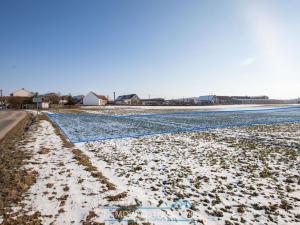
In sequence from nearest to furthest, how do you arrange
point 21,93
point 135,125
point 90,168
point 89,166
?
point 90,168 → point 89,166 → point 135,125 → point 21,93

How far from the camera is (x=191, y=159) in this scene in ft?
22.1

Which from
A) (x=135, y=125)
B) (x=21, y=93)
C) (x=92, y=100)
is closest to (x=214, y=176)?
(x=135, y=125)

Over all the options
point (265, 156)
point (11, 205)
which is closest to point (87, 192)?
Result: point (11, 205)

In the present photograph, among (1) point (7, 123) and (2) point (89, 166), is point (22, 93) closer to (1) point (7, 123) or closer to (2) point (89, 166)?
(1) point (7, 123)

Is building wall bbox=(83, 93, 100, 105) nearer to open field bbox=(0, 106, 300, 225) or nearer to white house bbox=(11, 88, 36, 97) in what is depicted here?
white house bbox=(11, 88, 36, 97)

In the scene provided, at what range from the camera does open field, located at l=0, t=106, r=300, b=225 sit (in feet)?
11.5

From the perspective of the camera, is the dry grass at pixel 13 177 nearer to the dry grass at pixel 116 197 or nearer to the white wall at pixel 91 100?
the dry grass at pixel 116 197

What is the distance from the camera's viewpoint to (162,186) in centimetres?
470

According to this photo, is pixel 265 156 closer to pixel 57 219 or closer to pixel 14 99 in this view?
pixel 57 219

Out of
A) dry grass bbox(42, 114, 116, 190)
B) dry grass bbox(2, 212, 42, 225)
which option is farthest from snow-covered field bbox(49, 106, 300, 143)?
dry grass bbox(2, 212, 42, 225)

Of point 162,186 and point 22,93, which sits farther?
point 22,93

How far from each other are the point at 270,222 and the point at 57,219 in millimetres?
4004


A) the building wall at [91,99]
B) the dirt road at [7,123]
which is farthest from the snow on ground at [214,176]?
the building wall at [91,99]

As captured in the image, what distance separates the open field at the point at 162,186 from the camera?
3500mm
